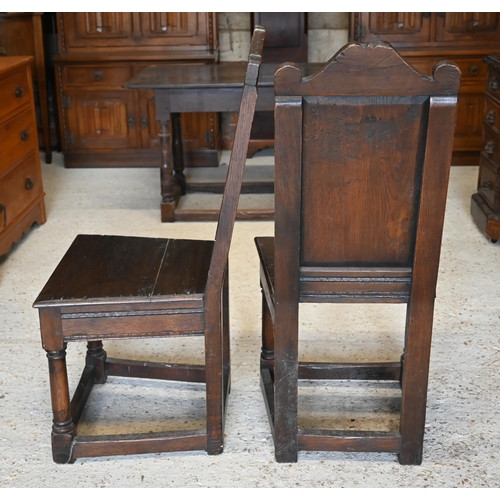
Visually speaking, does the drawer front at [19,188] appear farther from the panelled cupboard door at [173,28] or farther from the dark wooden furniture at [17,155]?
the panelled cupboard door at [173,28]

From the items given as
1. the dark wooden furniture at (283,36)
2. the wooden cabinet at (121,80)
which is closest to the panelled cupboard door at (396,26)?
the dark wooden furniture at (283,36)

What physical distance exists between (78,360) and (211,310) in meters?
0.98

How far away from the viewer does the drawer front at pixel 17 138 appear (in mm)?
3865

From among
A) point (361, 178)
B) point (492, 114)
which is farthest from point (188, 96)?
point (361, 178)

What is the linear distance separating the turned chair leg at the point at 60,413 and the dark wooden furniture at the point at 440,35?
3881 mm

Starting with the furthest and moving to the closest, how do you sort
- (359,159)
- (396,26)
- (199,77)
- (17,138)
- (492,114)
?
(396,26) < (199,77) < (492,114) < (17,138) < (359,159)

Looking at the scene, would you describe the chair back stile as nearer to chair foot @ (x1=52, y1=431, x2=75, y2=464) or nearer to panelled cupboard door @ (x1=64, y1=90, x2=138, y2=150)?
chair foot @ (x1=52, y1=431, x2=75, y2=464)

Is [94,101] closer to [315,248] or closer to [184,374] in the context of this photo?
[184,374]

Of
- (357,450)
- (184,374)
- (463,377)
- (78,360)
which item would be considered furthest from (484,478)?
(78,360)

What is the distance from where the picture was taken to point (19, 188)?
13.5 ft

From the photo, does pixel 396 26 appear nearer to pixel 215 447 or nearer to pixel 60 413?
pixel 215 447

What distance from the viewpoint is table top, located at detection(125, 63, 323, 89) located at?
4320 millimetres

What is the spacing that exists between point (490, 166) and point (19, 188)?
2.49 m

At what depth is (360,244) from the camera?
2.10 metres
